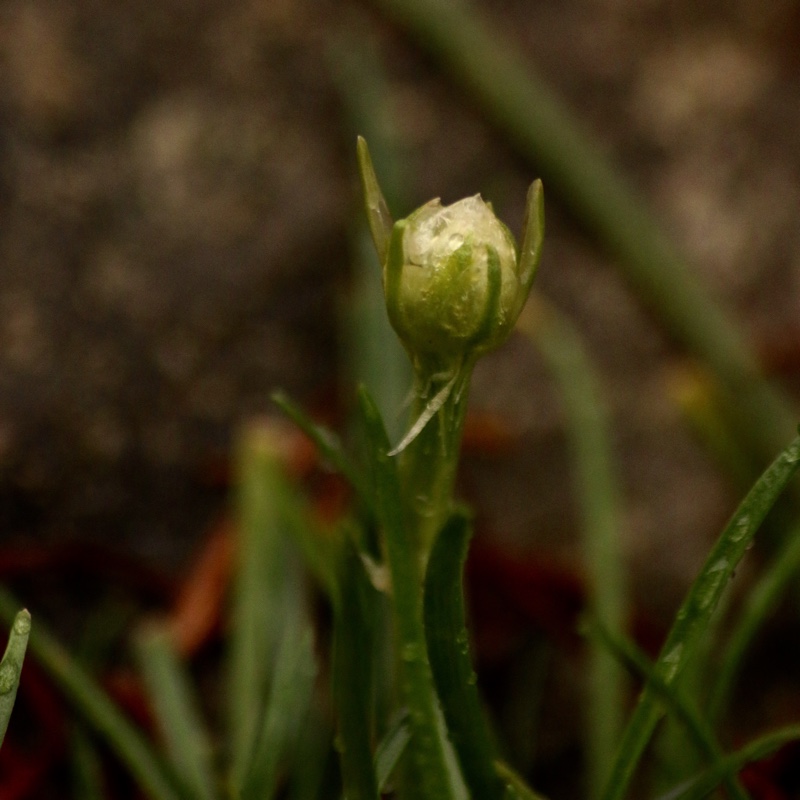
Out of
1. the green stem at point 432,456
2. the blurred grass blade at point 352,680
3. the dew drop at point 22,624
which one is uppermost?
the green stem at point 432,456

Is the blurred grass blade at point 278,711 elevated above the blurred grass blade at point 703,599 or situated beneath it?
situated beneath

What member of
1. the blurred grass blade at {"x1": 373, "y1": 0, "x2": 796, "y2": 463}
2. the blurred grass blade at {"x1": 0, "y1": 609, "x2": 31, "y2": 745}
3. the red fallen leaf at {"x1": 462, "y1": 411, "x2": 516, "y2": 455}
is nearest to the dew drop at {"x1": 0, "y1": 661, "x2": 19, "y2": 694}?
the blurred grass blade at {"x1": 0, "y1": 609, "x2": 31, "y2": 745}

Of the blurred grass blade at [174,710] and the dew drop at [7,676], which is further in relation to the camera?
the blurred grass blade at [174,710]

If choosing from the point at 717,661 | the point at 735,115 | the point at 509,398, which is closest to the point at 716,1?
the point at 735,115

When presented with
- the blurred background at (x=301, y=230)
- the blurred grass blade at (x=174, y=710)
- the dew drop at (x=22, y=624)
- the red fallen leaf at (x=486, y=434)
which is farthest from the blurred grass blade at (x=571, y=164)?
the dew drop at (x=22, y=624)

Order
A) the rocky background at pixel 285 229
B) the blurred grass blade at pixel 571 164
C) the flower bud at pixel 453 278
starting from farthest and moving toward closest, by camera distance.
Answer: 1. the blurred grass blade at pixel 571 164
2. the rocky background at pixel 285 229
3. the flower bud at pixel 453 278

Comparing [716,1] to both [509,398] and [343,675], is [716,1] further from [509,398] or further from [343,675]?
[343,675]

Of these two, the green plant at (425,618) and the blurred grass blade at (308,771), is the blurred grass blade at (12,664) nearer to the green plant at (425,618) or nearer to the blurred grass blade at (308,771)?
the green plant at (425,618)
